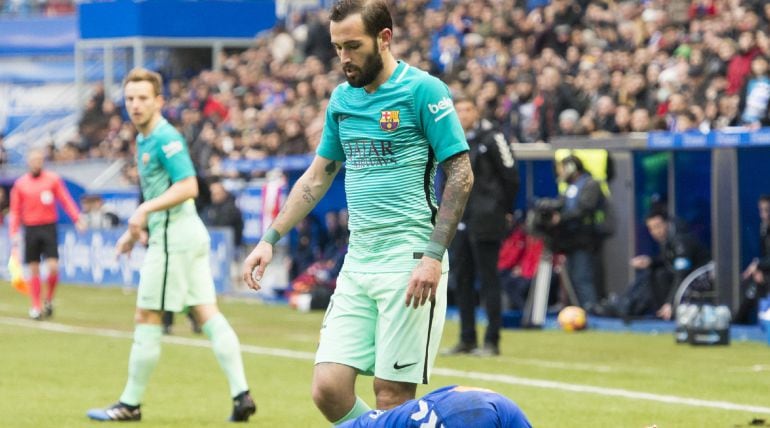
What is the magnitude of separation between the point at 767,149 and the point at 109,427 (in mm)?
9556

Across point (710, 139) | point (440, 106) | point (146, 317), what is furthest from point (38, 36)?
point (440, 106)

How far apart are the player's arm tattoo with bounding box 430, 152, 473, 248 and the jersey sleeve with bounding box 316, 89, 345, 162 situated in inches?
21.4

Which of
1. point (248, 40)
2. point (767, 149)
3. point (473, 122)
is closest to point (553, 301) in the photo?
point (767, 149)

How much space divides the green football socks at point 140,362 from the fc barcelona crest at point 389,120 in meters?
4.06

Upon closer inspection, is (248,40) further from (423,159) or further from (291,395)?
(423,159)

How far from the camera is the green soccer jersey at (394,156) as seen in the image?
6.57 m

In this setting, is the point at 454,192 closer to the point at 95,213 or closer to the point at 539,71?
the point at 539,71

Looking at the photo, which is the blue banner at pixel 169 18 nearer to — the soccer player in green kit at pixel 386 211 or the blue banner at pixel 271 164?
the blue banner at pixel 271 164

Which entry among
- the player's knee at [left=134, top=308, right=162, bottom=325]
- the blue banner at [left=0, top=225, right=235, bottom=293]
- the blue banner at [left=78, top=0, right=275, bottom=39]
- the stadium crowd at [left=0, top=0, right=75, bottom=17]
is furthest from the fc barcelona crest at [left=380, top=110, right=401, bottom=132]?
the stadium crowd at [left=0, top=0, right=75, bottom=17]

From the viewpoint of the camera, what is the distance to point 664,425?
9.73 m

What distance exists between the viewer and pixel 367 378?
13141mm

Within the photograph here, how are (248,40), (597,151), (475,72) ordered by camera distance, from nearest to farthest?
1. (597,151)
2. (475,72)
3. (248,40)

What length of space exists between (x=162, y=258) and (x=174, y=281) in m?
0.17

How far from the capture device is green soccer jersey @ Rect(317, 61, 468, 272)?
657 centimetres
